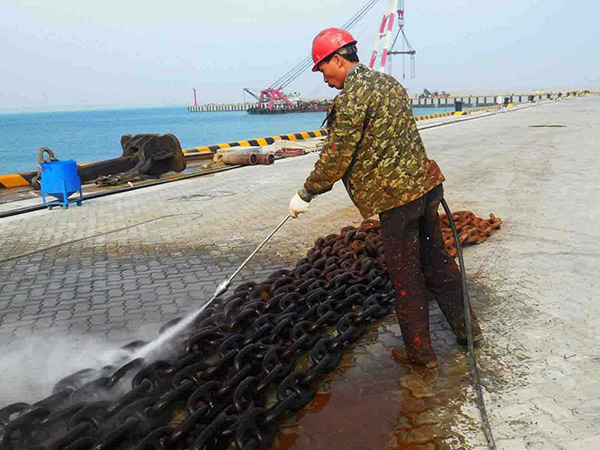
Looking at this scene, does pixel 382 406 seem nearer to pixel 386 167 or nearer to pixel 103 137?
pixel 386 167

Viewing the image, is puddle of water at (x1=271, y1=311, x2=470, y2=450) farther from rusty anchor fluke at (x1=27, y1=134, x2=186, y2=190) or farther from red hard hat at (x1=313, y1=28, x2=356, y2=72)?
rusty anchor fluke at (x1=27, y1=134, x2=186, y2=190)

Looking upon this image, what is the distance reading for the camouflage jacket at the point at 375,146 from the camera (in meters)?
2.62

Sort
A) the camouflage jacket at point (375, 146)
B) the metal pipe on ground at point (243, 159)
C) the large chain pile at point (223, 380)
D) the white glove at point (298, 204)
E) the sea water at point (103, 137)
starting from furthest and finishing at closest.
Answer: the sea water at point (103, 137) → the metal pipe on ground at point (243, 159) → the white glove at point (298, 204) → the camouflage jacket at point (375, 146) → the large chain pile at point (223, 380)

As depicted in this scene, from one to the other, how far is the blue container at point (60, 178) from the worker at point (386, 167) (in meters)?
5.70

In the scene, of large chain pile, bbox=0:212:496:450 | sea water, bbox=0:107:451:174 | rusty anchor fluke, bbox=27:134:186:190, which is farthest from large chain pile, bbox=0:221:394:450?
sea water, bbox=0:107:451:174

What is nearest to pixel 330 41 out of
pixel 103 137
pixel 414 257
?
pixel 414 257

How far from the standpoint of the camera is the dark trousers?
9.07 feet

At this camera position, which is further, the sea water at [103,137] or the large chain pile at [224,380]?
the sea water at [103,137]

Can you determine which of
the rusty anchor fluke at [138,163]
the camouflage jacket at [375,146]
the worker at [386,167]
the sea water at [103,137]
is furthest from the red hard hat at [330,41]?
the sea water at [103,137]

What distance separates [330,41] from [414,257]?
1.22 m

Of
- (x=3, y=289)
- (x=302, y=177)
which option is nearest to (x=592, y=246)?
(x=3, y=289)

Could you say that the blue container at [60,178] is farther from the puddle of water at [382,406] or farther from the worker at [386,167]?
the puddle of water at [382,406]

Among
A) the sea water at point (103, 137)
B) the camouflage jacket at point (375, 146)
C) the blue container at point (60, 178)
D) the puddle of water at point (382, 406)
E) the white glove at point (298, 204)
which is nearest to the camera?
the puddle of water at point (382, 406)

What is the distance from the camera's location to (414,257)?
9.24 feet
